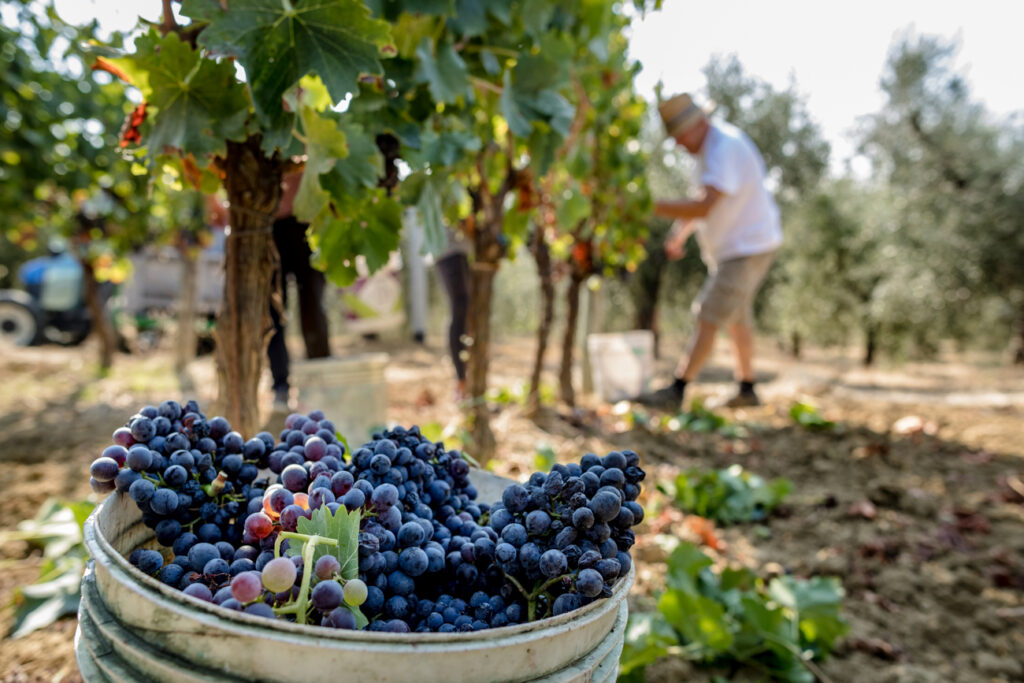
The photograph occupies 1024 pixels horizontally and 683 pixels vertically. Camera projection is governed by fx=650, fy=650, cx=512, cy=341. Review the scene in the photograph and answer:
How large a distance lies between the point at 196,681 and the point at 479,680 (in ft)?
0.79

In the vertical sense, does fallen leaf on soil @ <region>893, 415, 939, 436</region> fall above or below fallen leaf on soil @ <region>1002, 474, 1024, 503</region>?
above

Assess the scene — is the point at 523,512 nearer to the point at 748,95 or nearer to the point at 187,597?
the point at 187,597

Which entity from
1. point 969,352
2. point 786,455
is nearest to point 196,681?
point 786,455

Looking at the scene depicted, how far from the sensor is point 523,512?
30.8 inches

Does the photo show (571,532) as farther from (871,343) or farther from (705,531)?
(871,343)

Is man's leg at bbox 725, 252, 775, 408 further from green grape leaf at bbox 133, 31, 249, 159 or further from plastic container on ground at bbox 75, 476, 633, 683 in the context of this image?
plastic container on ground at bbox 75, 476, 633, 683

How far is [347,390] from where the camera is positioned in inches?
127

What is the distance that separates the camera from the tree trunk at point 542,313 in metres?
4.41

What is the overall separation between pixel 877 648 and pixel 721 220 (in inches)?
134

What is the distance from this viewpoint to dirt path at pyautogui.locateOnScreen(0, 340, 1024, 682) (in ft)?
6.46

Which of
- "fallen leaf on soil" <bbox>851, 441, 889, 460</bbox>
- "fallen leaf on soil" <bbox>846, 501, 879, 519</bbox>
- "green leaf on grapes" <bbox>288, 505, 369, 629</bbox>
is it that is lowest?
"fallen leaf on soil" <bbox>846, 501, 879, 519</bbox>

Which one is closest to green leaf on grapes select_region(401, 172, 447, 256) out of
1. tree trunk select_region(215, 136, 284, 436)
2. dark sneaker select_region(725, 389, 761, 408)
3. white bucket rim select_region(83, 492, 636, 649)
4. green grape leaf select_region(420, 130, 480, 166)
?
green grape leaf select_region(420, 130, 480, 166)

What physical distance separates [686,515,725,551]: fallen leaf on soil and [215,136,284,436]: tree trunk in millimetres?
1839

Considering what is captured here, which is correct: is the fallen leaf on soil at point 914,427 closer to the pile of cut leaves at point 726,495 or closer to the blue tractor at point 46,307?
the pile of cut leaves at point 726,495
